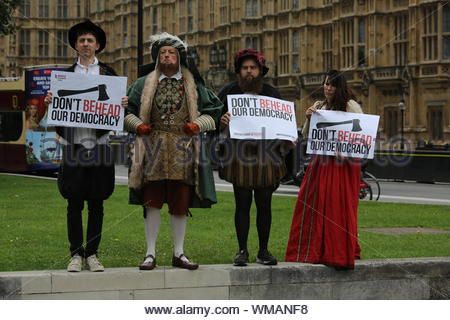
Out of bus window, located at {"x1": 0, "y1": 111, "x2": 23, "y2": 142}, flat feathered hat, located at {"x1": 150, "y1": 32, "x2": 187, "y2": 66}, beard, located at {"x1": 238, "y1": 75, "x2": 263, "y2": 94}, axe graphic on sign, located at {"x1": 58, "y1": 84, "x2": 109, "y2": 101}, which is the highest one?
bus window, located at {"x1": 0, "y1": 111, "x2": 23, "y2": 142}

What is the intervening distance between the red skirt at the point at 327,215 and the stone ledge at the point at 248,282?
0.70ft

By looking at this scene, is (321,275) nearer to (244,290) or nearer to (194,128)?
(244,290)

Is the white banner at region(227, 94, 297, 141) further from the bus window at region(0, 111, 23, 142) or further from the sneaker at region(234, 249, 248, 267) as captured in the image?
the bus window at region(0, 111, 23, 142)

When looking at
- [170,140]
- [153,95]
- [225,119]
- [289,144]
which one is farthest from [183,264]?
[289,144]

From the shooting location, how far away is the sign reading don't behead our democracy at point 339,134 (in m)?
7.98

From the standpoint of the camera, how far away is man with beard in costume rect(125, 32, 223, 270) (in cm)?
711

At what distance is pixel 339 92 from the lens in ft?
26.0

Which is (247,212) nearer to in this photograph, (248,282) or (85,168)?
(248,282)

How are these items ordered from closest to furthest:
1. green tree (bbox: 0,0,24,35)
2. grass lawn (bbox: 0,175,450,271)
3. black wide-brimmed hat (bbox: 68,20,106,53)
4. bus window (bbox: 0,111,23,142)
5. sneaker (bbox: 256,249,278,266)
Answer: black wide-brimmed hat (bbox: 68,20,106,53) → sneaker (bbox: 256,249,278,266) → grass lawn (bbox: 0,175,450,271) → green tree (bbox: 0,0,24,35) → bus window (bbox: 0,111,23,142)

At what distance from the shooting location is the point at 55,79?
290 inches

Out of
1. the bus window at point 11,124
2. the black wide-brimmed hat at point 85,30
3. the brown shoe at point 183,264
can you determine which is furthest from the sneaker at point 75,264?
the bus window at point 11,124

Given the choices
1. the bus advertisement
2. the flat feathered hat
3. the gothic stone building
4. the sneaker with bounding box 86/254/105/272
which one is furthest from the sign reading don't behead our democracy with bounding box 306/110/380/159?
the gothic stone building

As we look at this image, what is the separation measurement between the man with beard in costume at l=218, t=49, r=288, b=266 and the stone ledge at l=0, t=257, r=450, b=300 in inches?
10.4

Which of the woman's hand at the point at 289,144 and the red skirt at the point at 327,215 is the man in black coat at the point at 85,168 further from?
the red skirt at the point at 327,215
